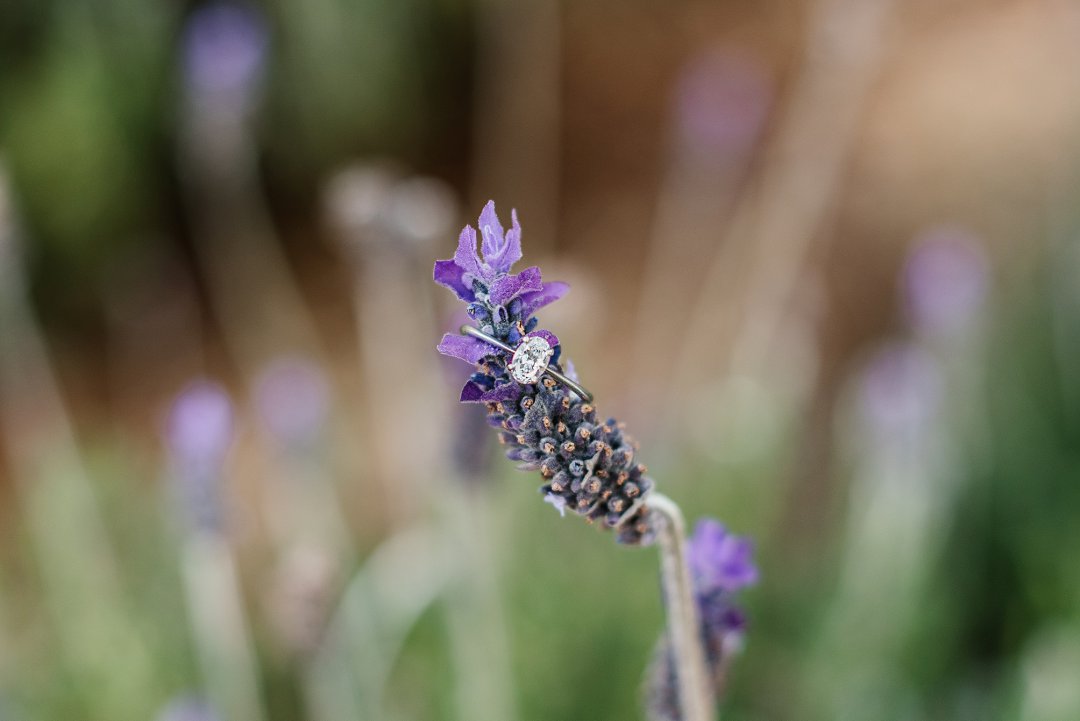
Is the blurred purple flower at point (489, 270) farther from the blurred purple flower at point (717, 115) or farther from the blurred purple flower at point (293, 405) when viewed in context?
the blurred purple flower at point (717, 115)

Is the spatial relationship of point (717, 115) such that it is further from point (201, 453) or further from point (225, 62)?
point (201, 453)

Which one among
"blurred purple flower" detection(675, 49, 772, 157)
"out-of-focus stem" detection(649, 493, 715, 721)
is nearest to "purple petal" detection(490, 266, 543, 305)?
"out-of-focus stem" detection(649, 493, 715, 721)

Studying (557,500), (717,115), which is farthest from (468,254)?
(717,115)

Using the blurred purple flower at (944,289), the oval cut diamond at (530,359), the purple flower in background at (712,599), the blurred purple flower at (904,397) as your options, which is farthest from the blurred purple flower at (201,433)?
the blurred purple flower at (944,289)

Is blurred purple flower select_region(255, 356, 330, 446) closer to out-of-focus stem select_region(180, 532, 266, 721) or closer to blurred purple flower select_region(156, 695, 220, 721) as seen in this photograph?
out-of-focus stem select_region(180, 532, 266, 721)

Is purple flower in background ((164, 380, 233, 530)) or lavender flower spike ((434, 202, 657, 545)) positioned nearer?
lavender flower spike ((434, 202, 657, 545))

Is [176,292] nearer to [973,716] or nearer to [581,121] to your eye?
[581,121]

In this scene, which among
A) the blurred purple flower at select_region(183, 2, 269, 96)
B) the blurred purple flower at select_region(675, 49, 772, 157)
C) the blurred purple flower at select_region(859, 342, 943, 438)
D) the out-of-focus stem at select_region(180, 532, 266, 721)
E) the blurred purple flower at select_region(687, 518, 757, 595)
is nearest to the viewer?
the blurred purple flower at select_region(687, 518, 757, 595)
